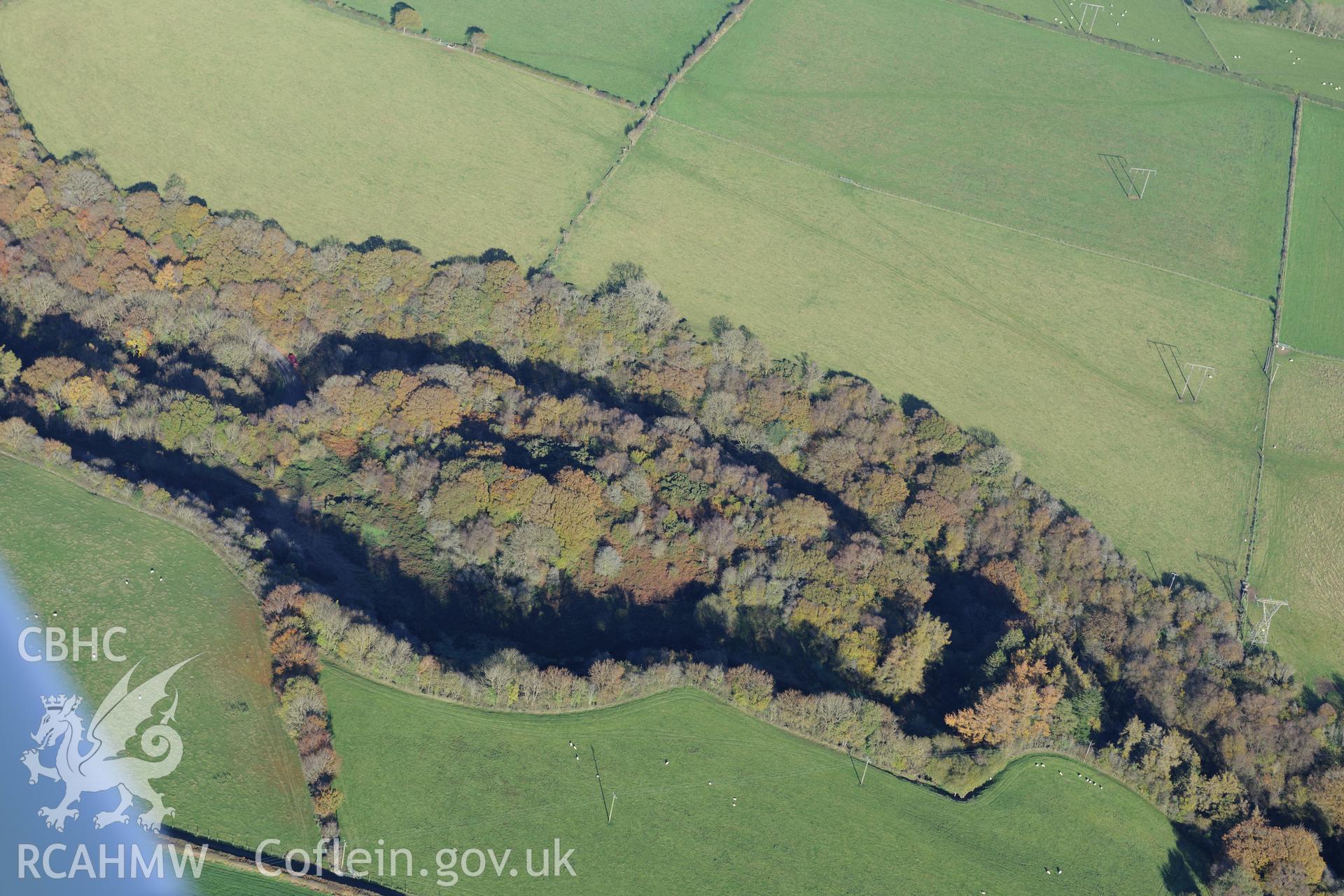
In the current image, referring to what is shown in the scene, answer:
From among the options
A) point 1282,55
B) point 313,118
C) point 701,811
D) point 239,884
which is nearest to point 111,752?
point 239,884

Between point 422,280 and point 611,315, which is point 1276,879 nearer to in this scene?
point 611,315

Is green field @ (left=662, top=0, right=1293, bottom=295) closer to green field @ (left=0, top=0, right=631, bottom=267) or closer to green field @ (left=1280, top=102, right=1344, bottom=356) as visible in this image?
green field @ (left=1280, top=102, right=1344, bottom=356)

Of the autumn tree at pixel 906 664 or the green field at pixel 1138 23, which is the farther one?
the green field at pixel 1138 23

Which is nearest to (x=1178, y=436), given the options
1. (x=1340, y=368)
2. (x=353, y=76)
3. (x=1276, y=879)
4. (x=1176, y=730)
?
(x=1340, y=368)

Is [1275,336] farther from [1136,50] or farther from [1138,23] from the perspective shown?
[1138,23]

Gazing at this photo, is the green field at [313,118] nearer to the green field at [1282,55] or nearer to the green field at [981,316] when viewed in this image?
the green field at [981,316]

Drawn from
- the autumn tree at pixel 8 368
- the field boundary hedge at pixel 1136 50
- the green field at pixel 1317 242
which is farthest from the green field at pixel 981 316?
the autumn tree at pixel 8 368
